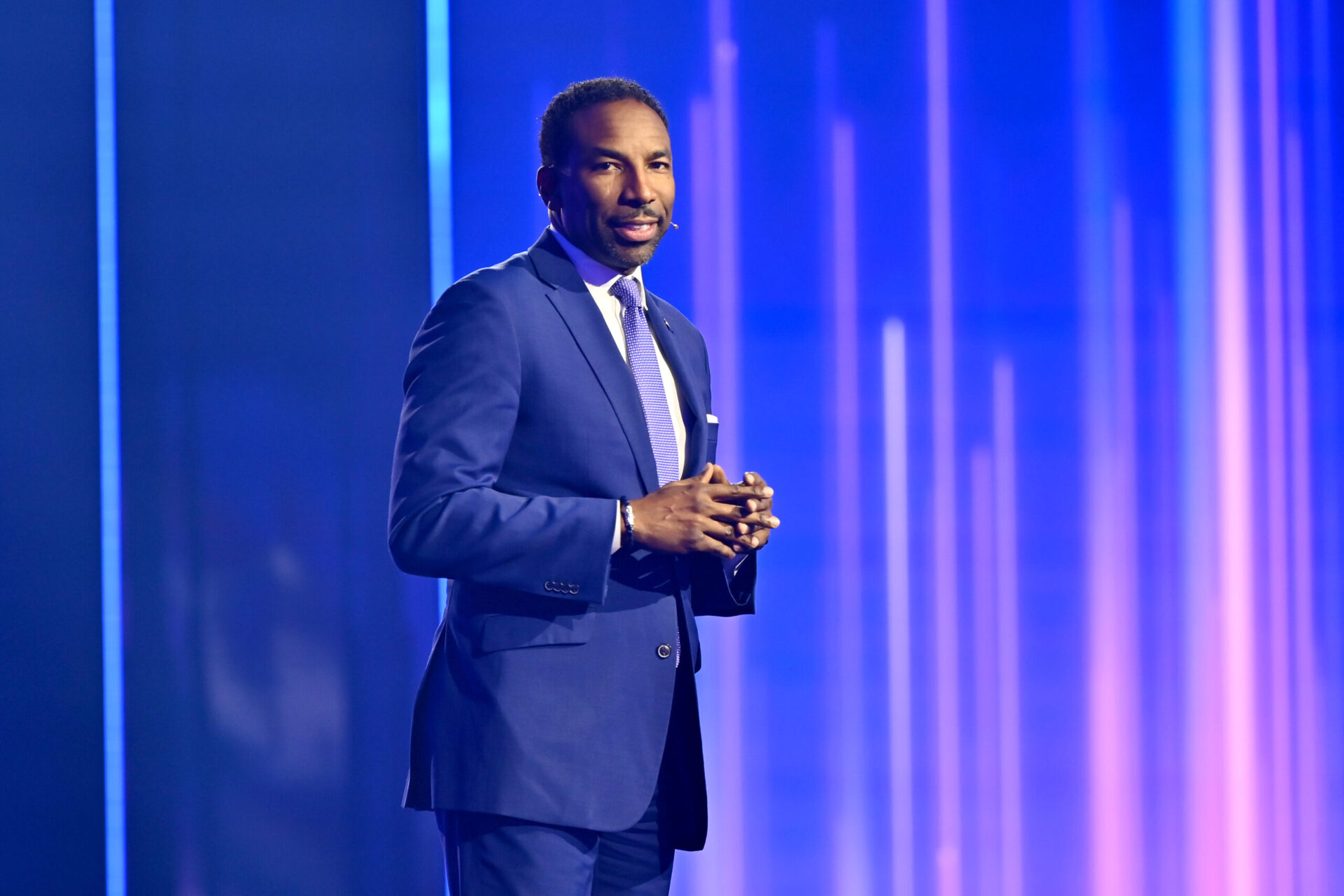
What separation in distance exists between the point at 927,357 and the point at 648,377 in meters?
1.04

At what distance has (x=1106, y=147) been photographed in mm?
2357

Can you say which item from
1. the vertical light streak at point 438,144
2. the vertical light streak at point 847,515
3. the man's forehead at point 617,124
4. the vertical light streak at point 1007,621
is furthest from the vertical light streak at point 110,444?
the vertical light streak at point 1007,621

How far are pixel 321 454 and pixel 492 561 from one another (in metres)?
1.13

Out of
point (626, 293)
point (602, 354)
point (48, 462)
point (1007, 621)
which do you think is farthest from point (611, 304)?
point (48, 462)

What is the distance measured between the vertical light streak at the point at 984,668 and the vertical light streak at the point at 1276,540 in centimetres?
56

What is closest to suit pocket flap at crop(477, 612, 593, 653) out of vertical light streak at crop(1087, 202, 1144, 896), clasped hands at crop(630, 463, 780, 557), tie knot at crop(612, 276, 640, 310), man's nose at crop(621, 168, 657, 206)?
clasped hands at crop(630, 463, 780, 557)

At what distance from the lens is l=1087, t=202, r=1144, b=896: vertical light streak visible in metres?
2.34

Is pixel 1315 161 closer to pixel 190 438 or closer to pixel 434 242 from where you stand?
pixel 434 242

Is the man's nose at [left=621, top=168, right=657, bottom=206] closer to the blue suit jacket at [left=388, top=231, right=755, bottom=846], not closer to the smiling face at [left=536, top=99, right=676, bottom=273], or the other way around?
the smiling face at [left=536, top=99, right=676, bottom=273]

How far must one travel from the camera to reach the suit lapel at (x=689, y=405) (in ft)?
4.95

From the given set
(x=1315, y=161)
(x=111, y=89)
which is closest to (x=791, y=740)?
(x=1315, y=161)

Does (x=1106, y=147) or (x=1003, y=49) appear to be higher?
(x=1003, y=49)

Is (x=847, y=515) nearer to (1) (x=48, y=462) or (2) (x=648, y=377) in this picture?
(2) (x=648, y=377)

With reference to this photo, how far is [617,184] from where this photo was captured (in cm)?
148
